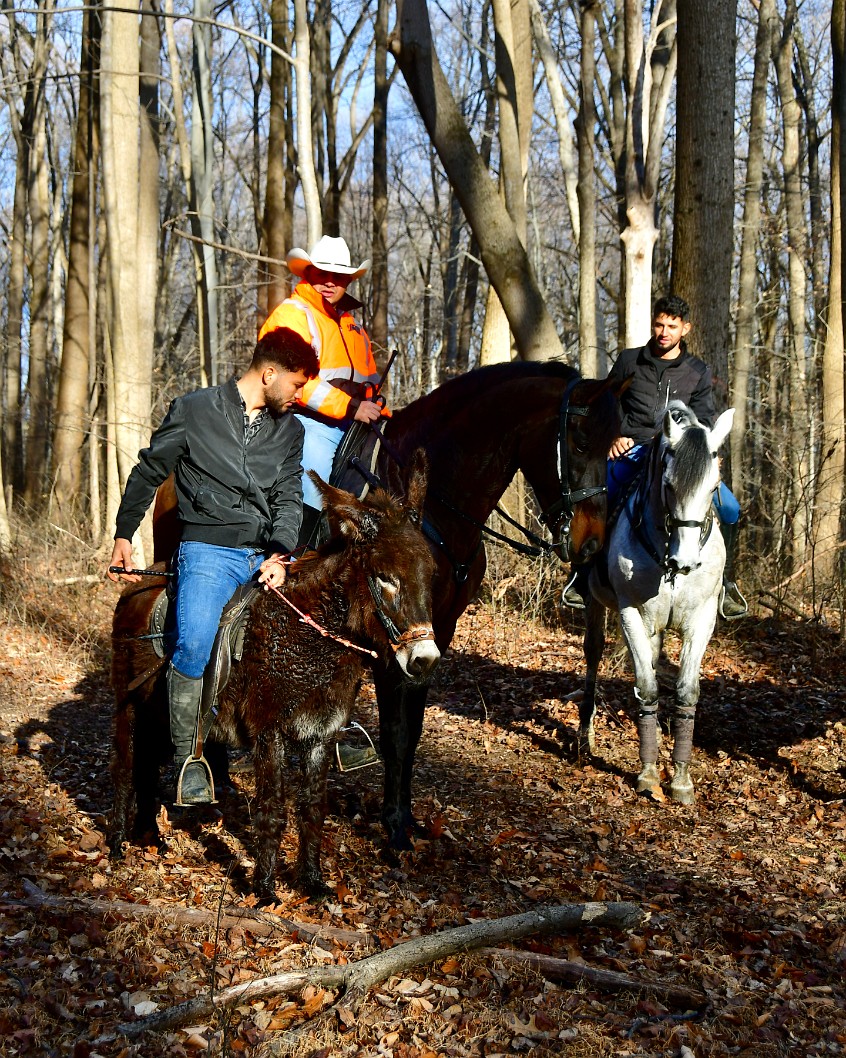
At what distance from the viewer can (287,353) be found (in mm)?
5078

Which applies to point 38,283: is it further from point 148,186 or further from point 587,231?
point 587,231

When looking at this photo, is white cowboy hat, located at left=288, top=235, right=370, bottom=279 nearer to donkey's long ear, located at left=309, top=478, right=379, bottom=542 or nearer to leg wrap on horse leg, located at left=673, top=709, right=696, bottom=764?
donkey's long ear, located at left=309, top=478, right=379, bottom=542

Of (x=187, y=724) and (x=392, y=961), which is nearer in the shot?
(x=392, y=961)

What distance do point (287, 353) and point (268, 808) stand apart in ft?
7.17

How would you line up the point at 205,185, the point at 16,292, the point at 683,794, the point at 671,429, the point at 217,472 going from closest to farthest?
the point at 217,472, the point at 671,429, the point at 683,794, the point at 205,185, the point at 16,292

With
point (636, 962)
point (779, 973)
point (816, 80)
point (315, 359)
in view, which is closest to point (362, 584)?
point (315, 359)

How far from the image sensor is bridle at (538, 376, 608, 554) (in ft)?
20.0

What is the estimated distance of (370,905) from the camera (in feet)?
17.3

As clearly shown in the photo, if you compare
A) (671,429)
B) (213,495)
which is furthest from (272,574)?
(671,429)

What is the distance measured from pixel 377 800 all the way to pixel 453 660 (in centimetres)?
488

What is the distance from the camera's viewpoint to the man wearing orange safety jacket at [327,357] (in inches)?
243

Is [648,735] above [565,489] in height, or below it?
below

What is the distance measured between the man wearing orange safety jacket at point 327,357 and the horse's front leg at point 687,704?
3076 mm

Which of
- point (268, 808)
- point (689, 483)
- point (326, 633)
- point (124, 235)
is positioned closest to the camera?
point (326, 633)
